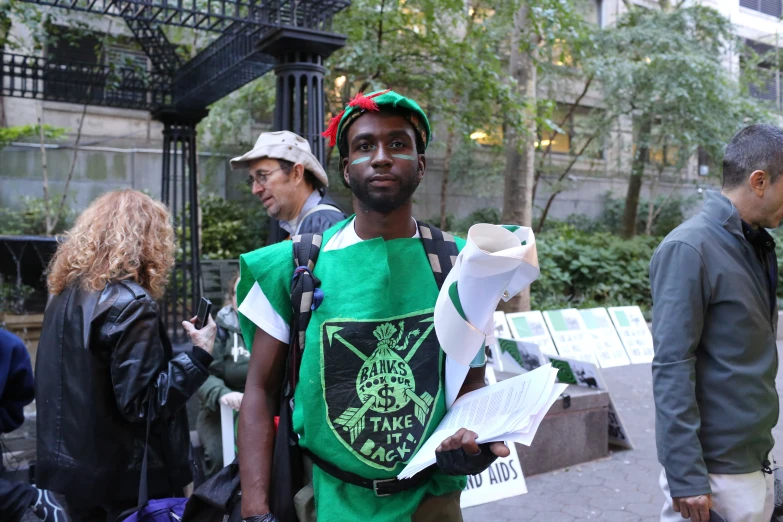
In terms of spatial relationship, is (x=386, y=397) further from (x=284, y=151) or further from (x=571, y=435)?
(x=571, y=435)

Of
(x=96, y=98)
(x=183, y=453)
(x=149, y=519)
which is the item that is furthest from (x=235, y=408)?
(x=96, y=98)

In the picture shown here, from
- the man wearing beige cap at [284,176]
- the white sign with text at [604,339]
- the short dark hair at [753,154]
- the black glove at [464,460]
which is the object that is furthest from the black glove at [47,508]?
the white sign with text at [604,339]

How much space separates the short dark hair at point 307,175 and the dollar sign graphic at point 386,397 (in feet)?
6.69

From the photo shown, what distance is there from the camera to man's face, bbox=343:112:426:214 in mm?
1922

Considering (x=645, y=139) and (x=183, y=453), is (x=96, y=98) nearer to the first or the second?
(x=183, y=453)

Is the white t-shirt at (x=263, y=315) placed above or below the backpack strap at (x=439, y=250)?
below

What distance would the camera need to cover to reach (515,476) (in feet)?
16.7

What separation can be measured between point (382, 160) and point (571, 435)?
435cm

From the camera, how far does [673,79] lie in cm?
1398

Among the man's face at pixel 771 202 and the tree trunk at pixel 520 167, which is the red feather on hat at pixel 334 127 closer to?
the man's face at pixel 771 202

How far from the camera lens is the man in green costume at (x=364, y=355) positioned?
1883 mm

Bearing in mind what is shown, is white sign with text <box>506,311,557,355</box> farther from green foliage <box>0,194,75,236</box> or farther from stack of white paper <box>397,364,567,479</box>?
green foliage <box>0,194,75,236</box>

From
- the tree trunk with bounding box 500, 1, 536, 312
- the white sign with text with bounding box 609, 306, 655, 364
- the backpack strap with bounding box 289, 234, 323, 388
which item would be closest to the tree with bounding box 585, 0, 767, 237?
the tree trunk with bounding box 500, 1, 536, 312

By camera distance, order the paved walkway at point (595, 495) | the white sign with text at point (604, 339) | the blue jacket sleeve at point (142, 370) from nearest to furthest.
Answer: the blue jacket sleeve at point (142, 370)
the paved walkway at point (595, 495)
the white sign with text at point (604, 339)
